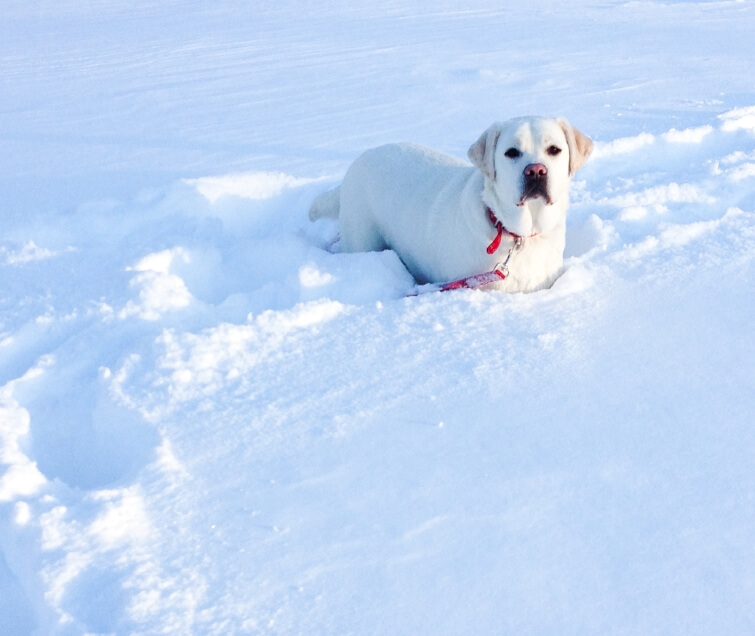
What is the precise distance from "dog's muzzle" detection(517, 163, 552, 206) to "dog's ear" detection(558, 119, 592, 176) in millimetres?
272

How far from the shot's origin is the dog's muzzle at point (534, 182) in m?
3.04

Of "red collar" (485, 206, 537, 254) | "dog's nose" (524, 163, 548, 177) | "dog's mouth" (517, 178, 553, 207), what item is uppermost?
"dog's nose" (524, 163, 548, 177)

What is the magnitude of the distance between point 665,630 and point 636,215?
253 centimetres

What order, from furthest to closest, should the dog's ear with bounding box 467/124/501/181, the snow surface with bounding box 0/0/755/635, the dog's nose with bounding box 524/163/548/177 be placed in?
the dog's ear with bounding box 467/124/501/181
the dog's nose with bounding box 524/163/548/177
the snow surface with bounding box 0/0/755/635

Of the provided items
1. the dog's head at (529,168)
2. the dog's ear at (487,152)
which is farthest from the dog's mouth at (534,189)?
the dog's ear at (487,152)

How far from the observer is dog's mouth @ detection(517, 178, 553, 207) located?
304 centimetres

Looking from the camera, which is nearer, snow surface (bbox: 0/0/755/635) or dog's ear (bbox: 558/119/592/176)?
snow surface (bbox: 0/0/755/635)

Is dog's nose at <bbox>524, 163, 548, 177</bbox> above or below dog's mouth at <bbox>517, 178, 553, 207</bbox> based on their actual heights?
above

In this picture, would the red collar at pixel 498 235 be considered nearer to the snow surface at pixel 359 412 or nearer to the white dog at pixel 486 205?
the white dog at pixel 486 205

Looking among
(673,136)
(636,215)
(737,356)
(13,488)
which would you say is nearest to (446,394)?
(737,356)

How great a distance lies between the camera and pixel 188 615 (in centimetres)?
173

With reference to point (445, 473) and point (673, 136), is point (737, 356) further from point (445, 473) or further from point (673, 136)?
point (673, 136)

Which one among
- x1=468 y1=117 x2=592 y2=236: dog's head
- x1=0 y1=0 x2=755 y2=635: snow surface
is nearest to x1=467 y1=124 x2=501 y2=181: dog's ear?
x1=468 y1=117 x2=592 y2=236: dog's head

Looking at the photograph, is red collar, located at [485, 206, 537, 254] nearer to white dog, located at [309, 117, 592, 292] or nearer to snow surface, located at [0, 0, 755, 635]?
white dog, located at [309, 117, 592, 292]
